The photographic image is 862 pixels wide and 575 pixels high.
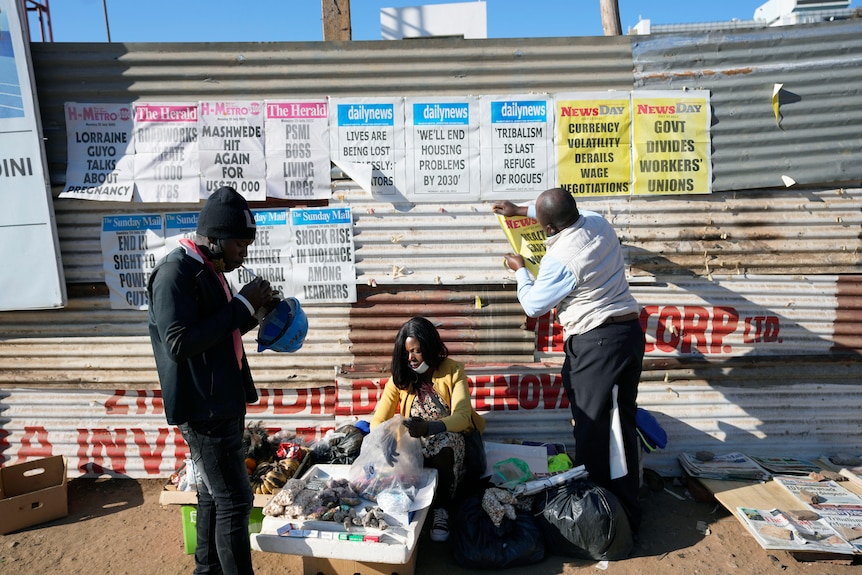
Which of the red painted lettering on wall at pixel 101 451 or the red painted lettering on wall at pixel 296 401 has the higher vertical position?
the red painted lettering on wall at pixel 296 401

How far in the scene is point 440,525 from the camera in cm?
368

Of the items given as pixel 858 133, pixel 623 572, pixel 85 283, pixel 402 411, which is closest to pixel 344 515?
pixel 402 411

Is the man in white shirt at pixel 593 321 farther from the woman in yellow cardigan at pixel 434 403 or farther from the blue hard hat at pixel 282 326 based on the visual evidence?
the blue hard hat at pixel 282 326

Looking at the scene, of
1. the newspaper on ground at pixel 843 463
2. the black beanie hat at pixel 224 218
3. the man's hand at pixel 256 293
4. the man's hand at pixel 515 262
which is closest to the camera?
the black beanie hat at pixel 224 218

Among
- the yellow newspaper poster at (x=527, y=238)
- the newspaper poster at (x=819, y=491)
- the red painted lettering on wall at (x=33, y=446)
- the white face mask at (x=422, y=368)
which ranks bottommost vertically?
the newspaper poster at (x=819, y=491)

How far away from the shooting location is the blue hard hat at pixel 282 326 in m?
3.10

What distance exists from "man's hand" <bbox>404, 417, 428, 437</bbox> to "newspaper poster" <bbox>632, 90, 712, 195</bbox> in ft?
7.69

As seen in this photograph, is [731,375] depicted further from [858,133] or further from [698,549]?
[858,133]

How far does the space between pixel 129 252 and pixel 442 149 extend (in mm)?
2500

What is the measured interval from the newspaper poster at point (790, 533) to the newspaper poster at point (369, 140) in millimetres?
3238

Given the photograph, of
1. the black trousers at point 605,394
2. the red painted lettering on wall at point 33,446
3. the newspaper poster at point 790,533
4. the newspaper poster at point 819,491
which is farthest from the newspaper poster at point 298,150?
the newspaper poster at point 819,491

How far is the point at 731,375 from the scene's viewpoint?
4.58 metres

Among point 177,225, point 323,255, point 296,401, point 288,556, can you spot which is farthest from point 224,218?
point 296,401

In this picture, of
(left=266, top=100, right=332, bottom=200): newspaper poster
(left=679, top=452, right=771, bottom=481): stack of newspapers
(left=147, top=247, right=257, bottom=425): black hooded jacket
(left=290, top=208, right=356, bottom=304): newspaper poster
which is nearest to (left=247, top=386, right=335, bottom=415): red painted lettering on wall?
(left=290, top=208, right=356, bottom=304): newspaper poster
